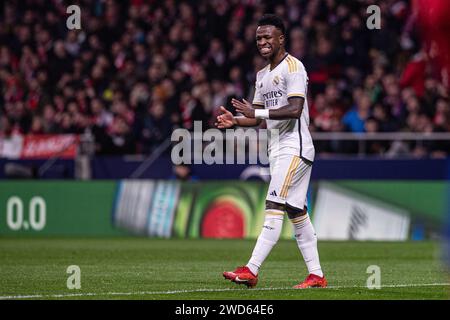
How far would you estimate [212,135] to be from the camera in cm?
2119

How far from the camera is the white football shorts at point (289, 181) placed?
10.8 meters

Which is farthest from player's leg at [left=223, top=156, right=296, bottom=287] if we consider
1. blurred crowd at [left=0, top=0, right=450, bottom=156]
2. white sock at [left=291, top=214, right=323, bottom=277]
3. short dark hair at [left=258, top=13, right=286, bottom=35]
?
blurred crowd at [left=0, top=0, right=450, bottom=156]

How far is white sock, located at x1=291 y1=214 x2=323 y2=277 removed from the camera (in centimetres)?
1088

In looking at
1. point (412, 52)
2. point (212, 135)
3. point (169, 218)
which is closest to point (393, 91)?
point (412, 52)

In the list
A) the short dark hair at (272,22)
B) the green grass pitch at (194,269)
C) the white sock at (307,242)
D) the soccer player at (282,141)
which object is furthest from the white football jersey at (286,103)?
the green grass pitch at (194,269)

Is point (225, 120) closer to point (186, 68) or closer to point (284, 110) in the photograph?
point (284, 110)

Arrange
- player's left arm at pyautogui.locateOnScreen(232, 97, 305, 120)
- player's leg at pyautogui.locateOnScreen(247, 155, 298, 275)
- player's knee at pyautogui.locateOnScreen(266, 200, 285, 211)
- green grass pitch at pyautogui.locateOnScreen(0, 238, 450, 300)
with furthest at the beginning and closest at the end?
1. player's knee at pyautogui.locateOnScreen(266, 200, 285, 211)
2. player's leg at pyautogui.locateOnScreen(247, 155, 298, 275)
3. player's left arm at pyautogui.locateOnScreen(232, 97, 305, 120)
4. green grass pitch at pyautogui.locateOnScreen(0, 238, 450, 300)

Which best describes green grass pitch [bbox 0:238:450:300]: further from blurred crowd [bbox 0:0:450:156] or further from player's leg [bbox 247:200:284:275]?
blurred crowd [bbox 0:0:450:156]

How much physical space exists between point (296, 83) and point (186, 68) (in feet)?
48.0

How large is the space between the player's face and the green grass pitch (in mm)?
2389

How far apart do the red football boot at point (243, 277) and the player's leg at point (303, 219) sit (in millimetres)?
614

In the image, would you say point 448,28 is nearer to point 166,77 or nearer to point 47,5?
point 166,77

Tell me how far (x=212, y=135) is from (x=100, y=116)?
4.65m
